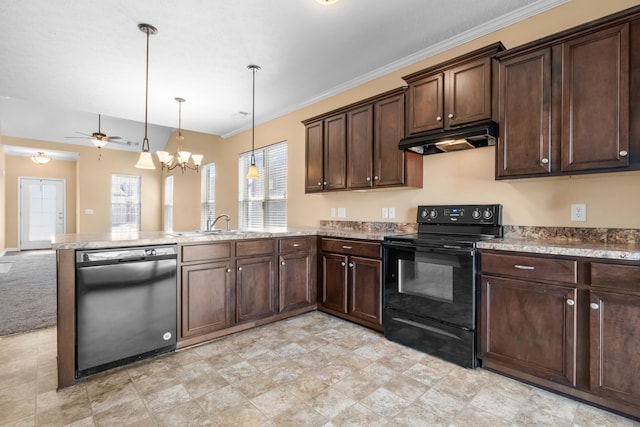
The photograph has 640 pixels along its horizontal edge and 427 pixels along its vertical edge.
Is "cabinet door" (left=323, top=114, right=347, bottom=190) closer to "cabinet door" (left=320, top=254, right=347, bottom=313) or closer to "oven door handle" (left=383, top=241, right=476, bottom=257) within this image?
"cabinet door" (left=320, top=254, right=347, bottom=313)

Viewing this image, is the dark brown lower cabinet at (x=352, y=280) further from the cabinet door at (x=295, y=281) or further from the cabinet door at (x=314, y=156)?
the cabinet door at (x=314, y=156)

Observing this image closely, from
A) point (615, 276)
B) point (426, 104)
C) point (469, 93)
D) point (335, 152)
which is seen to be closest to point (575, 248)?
point (615, 276)

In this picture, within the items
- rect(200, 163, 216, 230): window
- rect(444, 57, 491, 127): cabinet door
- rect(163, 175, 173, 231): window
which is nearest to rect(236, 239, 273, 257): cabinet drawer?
rect(444, 57, 491, 127): cabinet door

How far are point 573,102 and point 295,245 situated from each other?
260cm

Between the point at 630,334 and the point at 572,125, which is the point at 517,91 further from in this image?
the point at 630,334

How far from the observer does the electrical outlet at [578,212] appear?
2258mm

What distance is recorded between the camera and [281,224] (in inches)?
202

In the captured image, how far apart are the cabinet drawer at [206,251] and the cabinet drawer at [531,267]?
2118 mm

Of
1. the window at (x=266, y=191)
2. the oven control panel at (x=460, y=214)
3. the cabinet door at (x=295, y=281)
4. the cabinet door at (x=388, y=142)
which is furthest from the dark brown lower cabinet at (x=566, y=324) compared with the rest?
the window at (x=266, y=191)

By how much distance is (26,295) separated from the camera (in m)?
4.14

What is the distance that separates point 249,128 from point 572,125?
486 cm

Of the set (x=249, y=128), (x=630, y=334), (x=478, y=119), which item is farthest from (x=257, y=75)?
(x=630, y=334)

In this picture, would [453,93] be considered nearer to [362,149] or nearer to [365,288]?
[362,149]

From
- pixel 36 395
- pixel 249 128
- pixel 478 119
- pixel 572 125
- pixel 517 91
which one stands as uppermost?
pixel 249 128
